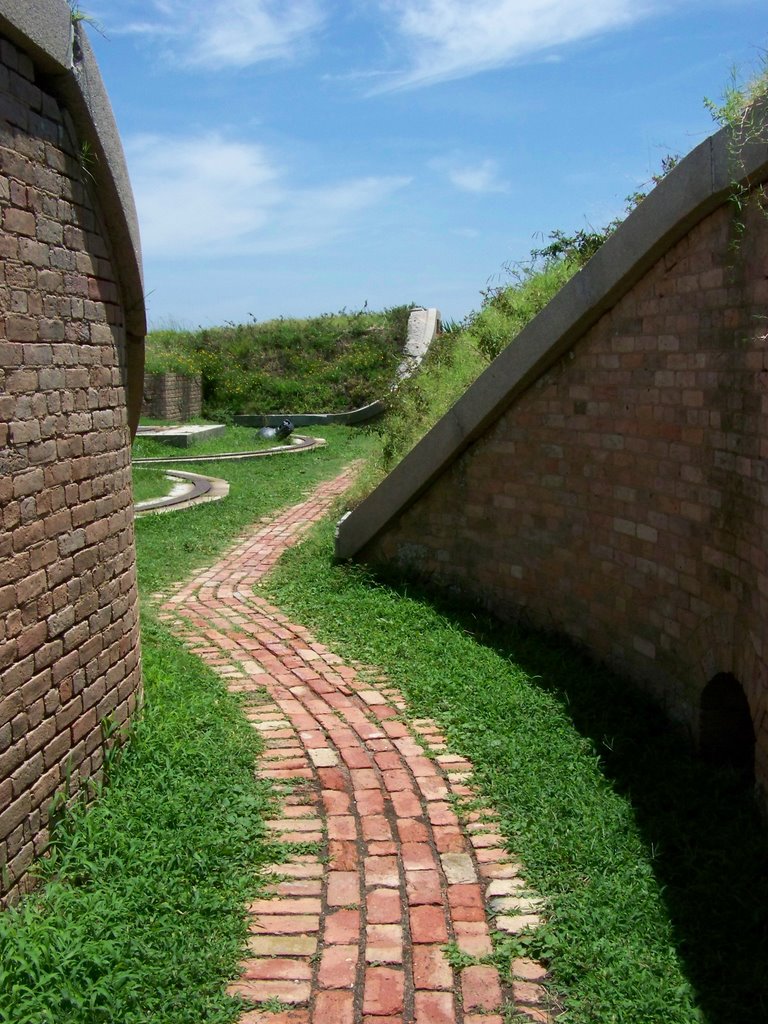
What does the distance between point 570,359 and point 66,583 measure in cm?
363

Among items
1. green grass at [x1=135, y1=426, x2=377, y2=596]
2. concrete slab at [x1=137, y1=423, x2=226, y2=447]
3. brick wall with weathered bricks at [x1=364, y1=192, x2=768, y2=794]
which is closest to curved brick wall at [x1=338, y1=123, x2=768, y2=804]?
brick wall with weathered bricks at [x1=364, y1=192, x2=768, y2=794]

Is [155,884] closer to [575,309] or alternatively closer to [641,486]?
[641,486]

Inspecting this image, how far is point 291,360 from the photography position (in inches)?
972

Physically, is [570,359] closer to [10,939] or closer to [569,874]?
[569,874]

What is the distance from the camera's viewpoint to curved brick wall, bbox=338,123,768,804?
4500 mm

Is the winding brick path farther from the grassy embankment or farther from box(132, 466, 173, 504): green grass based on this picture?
box(132, 466, 173, 504): green grass

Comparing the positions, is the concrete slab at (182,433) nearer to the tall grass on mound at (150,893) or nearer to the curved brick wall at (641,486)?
the curved brick wall at (641,486)

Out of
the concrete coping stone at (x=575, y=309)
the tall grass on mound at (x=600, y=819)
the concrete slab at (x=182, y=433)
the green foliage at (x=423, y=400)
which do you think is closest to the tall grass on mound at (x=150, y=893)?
the tall grass on mound at (x=600, y=819)

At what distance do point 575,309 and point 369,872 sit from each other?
3680 millimetres

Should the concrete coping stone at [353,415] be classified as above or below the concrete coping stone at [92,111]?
below

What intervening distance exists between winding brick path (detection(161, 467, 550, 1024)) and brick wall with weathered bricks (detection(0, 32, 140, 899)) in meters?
1.02

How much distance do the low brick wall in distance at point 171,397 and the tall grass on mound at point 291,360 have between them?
Answer: 0.36 metres

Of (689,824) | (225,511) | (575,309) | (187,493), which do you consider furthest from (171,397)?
(689,824)

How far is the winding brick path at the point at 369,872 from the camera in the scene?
3258mm
